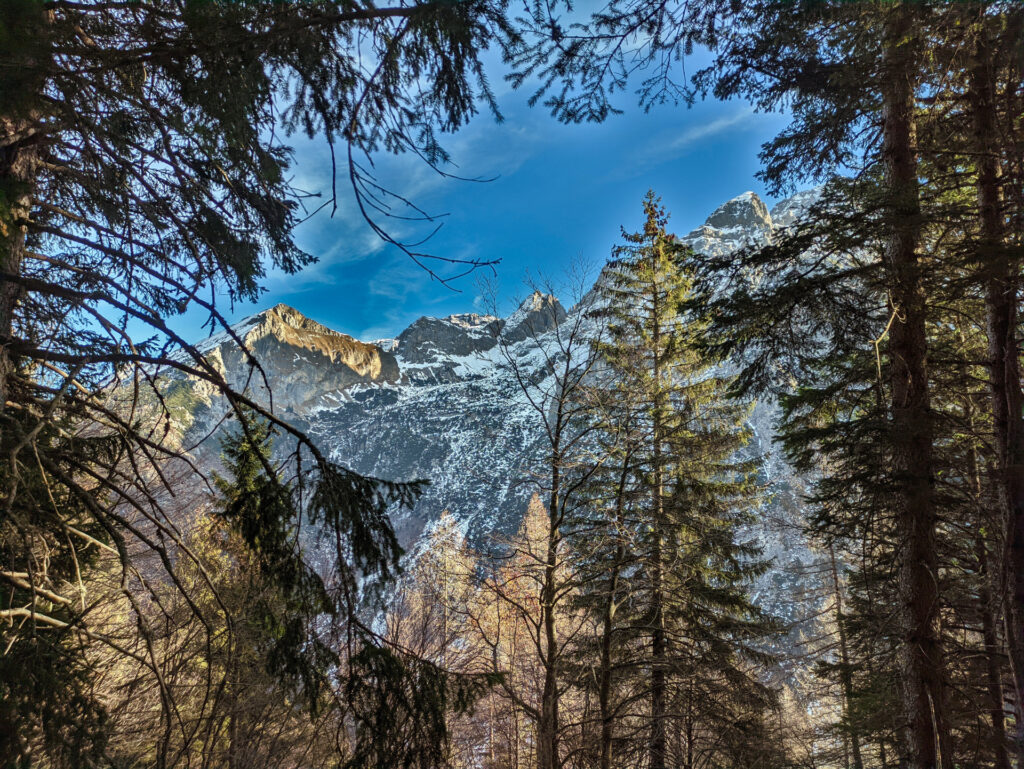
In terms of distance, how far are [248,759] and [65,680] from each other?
548 cm

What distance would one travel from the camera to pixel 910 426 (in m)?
4.20

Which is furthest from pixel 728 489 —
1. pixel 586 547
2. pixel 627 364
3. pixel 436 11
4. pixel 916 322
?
pixel 436 11

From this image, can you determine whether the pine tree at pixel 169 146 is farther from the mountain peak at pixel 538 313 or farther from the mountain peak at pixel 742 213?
the mountain peak at pixel 742 213

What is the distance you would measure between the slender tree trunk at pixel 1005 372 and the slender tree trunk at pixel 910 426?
0.47 meters

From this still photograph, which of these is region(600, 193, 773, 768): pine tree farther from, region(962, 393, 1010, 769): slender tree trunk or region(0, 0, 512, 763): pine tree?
region(0, 0, 512, 763): pine tree

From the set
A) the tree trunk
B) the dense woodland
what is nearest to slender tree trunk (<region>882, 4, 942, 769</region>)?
the dense woodland

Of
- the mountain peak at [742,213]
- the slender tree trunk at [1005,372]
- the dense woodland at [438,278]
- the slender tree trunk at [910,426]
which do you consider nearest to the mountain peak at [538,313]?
the dense woodland at [438,278]

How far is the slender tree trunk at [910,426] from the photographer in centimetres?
408

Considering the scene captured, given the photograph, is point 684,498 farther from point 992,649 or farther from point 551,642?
point 551,642

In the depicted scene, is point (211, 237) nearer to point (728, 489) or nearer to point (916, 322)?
point (916, 322)

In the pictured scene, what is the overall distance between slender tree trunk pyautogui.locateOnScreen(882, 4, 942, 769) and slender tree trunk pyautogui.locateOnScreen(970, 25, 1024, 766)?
0.47 m

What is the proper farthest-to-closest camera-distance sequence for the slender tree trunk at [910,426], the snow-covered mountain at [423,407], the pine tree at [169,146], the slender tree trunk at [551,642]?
the snow-covered mountain at [423,407]
the slender tree trunk at [551,642]
the slender tree trunk at [910,426]
the pine tree at [169,146]

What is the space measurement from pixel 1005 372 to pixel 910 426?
34.1 inches

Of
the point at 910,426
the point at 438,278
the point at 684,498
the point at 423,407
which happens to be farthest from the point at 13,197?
the point at 423,407
